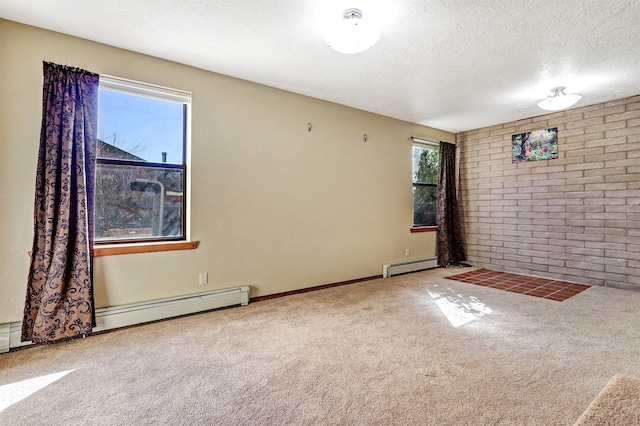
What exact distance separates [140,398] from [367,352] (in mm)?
1484

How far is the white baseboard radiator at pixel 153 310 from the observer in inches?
95.7

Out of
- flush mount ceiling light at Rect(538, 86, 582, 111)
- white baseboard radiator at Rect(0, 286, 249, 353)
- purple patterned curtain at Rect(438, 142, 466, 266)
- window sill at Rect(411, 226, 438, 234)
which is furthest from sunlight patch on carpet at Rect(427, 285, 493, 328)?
flush mount ceiling light at Rect(538, 86, 582, 111)

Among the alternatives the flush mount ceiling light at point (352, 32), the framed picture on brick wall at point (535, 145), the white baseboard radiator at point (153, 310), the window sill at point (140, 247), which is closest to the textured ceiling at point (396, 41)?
the flush mount ceiling light at point (352, 32)

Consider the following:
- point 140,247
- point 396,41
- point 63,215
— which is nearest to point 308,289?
point 140,247

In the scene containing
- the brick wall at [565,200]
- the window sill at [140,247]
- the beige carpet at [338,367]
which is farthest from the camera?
the brick wall at [565,200]

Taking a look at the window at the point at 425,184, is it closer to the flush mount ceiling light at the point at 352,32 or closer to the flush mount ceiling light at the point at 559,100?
the flush mount ceiling light at the point at 559,100

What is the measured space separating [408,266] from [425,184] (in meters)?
1.54

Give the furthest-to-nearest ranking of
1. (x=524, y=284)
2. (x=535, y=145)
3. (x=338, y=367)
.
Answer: (x=535, y=145)
(x=524, y=284)
(x=338, y=367)

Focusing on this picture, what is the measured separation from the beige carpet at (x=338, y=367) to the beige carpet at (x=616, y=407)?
390mm

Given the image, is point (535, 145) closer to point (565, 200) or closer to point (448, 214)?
point (565, 200)

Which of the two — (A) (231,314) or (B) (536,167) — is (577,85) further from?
(A) (231,314)

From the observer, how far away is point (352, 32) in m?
2.31

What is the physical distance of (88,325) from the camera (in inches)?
102

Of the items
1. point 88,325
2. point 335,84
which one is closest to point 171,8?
point 335,84
